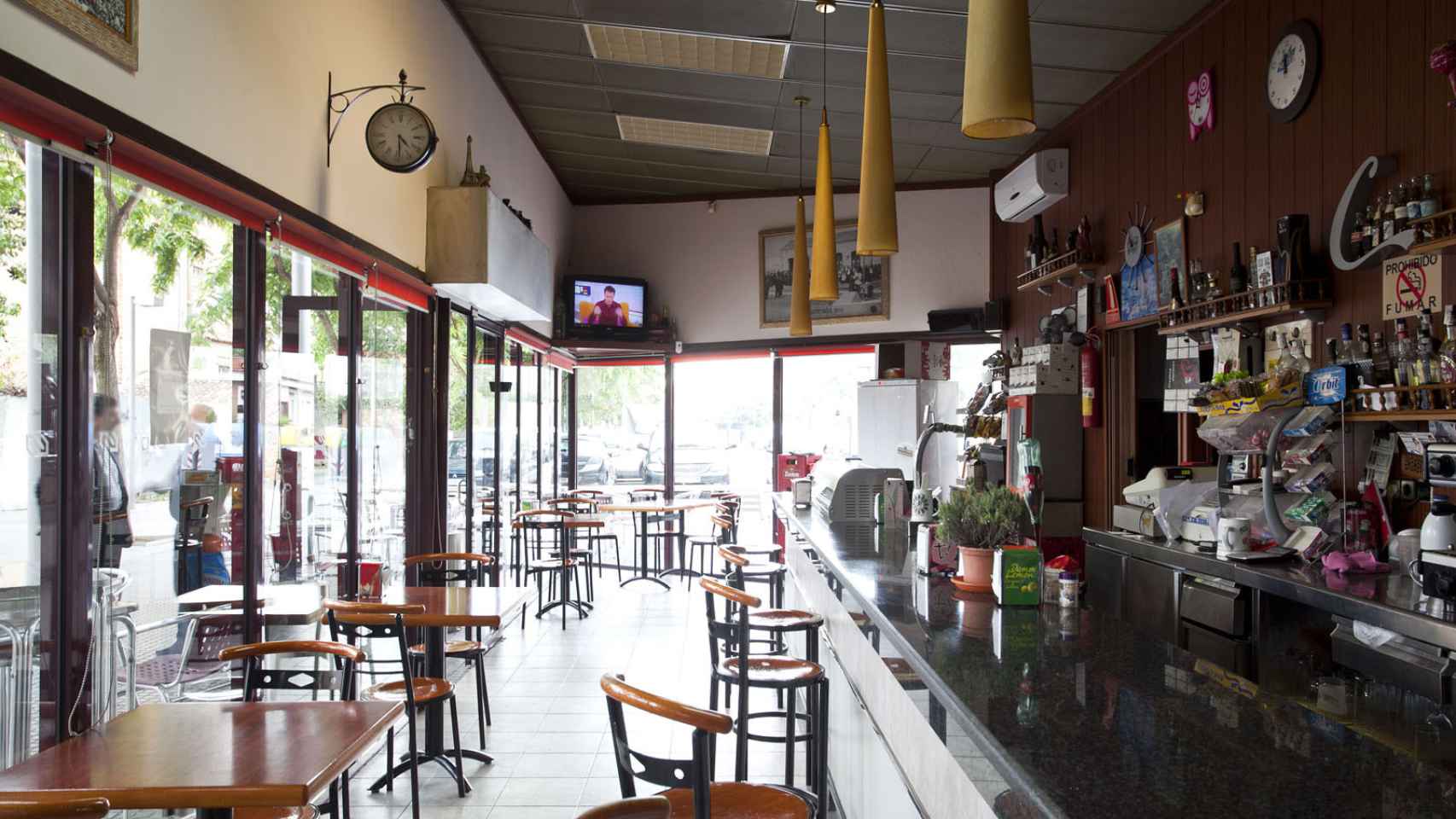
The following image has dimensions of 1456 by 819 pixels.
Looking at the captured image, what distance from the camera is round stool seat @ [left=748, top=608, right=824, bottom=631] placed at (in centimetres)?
379

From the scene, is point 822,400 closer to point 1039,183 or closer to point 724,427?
point 724,427

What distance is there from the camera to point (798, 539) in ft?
17.7

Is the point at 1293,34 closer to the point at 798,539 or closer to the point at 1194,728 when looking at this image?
the point at 798,539

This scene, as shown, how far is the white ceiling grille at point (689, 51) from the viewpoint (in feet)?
20.2

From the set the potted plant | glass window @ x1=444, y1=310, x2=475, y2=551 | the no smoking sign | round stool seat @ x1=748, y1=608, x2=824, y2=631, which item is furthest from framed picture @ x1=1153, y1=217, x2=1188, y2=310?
glass window @ x1=444, y1=310, x2=475, y2=551

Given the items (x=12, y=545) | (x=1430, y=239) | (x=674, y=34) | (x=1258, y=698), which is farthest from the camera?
(x=674, y=34)

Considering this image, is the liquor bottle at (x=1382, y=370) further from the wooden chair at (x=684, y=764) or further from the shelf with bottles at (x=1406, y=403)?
the wooden chair at (x=684, y=764)

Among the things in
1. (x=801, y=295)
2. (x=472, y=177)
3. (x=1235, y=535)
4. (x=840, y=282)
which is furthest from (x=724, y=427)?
(x=1235, y=535)

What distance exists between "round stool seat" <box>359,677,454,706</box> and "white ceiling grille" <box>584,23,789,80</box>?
403cm

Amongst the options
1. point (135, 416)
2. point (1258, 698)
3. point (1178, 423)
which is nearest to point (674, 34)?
point (1178, 423)

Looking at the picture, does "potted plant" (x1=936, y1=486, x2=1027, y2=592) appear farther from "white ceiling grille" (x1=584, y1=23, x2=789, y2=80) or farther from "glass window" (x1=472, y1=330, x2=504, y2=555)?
"glass window" (x1=472, y1=330, x2=504, y2=555)

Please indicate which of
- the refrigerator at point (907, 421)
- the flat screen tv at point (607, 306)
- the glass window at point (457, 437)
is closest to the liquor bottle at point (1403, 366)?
the glass window at point (457, 437)

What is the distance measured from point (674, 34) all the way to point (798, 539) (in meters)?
3.23

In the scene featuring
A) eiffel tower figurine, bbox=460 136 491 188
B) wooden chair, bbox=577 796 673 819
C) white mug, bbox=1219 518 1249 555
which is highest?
eiffel tower figurine, bbox=460 136 491 188
